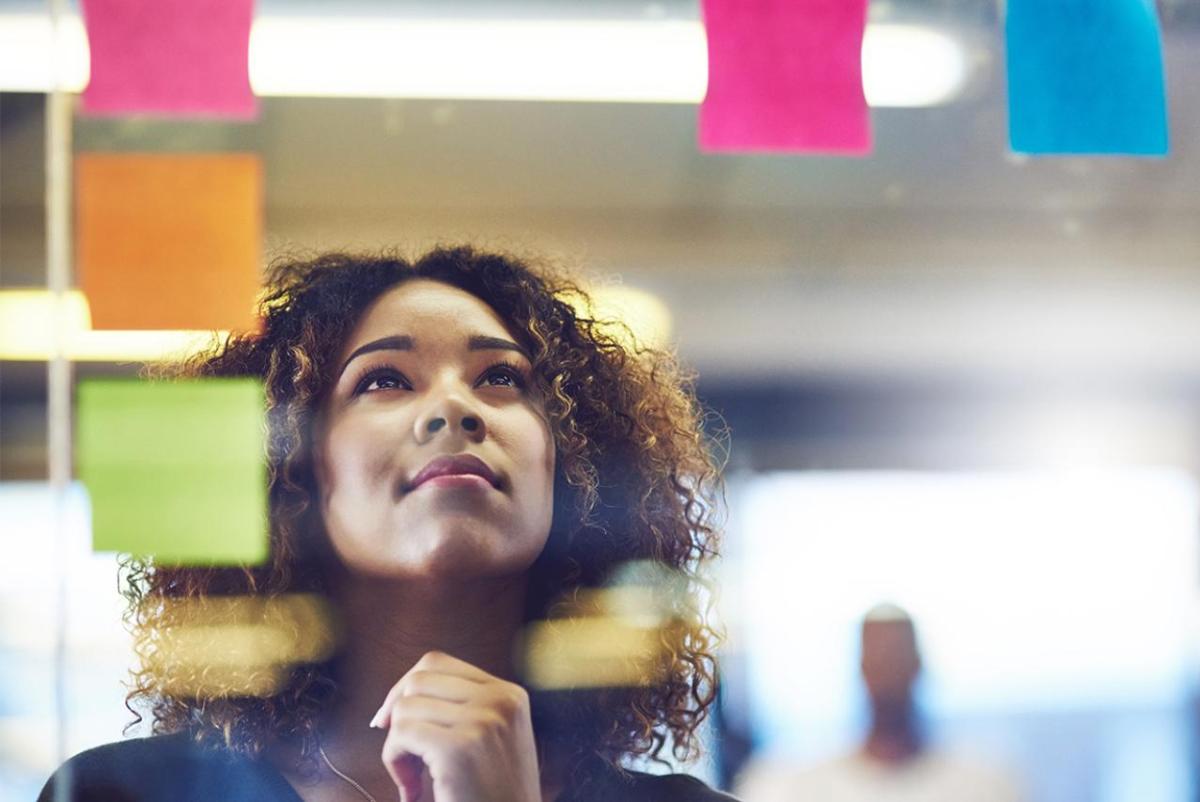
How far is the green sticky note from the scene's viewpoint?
3.32ft

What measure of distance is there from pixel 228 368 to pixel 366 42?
1.49ft

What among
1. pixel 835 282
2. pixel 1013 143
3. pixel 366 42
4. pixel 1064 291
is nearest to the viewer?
pixel 1013 143

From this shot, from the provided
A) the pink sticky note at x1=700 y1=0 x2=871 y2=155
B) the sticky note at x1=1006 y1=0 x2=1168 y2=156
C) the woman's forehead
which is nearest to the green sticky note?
the woman's forehead

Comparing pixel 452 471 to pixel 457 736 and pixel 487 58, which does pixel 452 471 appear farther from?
pixel 487 58

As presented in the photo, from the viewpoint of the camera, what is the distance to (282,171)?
3.82 feet

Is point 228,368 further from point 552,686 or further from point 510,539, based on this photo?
point 552,686

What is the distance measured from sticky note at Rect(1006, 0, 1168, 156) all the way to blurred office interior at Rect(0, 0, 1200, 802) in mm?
183

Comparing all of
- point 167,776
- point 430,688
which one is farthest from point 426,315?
point 167,776

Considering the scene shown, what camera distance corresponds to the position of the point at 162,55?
3.49 ft

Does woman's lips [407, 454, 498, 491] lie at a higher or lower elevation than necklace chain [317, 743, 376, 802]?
higher

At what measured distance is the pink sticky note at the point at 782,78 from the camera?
1.12 m

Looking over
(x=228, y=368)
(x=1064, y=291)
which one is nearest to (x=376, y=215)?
(x=228, y=368)

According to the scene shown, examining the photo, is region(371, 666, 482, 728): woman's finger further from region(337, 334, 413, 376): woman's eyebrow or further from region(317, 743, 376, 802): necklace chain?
region(337, 334, 413, 376): woman's eyebrow

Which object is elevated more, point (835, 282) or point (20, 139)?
point (20, 139)
